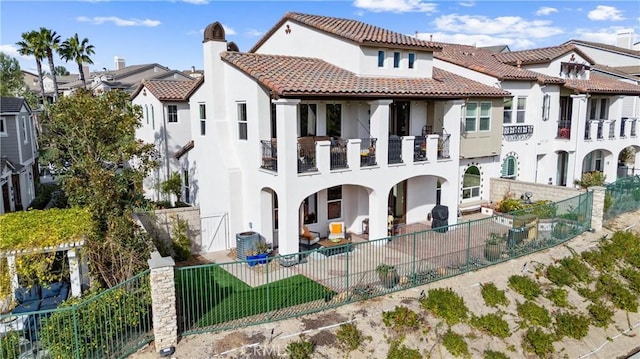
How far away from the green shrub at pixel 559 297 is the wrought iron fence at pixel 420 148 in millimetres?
7179

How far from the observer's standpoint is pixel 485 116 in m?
23.6

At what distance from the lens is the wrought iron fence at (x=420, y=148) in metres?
19.8

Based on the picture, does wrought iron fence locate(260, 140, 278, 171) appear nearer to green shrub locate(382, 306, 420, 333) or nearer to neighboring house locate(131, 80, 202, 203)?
green shrub locate(382, 306, 420, 333)

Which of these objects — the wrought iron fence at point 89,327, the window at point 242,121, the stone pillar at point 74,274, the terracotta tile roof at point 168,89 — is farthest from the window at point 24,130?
the wrought iron fence at point 89,327

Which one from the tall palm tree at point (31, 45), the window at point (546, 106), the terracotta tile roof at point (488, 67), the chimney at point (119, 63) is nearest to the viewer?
the terracotta tile roof at point (488, 67)

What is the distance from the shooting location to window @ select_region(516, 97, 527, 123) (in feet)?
84.3

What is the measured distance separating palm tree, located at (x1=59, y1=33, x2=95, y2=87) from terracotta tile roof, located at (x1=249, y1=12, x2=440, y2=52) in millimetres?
29250

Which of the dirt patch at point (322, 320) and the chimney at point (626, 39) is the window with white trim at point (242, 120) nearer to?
the dirt patch at point (322, 320)

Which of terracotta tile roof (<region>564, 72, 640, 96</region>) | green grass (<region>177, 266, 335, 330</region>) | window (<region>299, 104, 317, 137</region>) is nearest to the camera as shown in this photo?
green grass (<region>177, 266, 335, 330</region>)

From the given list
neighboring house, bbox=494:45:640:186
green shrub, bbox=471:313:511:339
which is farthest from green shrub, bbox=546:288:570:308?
neighboring house, bbox=494:45:640:186

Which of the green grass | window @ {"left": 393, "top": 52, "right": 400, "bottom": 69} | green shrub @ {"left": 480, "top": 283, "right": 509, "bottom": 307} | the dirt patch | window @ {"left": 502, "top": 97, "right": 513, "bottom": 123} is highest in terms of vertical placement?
window @ {"left": 393, "top": 52, "right": 400, "bottom": 69}

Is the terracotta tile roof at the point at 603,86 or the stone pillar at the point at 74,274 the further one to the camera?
the terracotta tile roof at the point at 603,86

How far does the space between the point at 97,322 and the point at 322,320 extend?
560 centimetres

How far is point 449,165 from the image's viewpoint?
66.9ft
